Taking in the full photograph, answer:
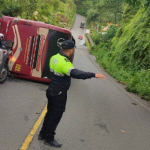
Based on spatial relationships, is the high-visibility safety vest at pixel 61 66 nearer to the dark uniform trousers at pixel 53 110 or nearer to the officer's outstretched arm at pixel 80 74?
the officer's outstretched arm at pixel 80 74

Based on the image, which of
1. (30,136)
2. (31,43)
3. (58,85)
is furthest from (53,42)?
(58,85)

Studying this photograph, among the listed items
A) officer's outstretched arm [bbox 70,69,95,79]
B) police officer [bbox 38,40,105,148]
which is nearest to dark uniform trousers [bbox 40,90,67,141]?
police officer [bbox 38,40,105,148]

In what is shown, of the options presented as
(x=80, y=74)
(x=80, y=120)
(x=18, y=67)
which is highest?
(x=80, y=74)

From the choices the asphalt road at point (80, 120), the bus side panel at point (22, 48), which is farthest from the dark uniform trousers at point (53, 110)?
the bus side panel at point (22, 48)

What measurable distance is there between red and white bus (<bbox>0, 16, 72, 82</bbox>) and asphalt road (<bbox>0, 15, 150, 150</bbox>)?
22.5 inches

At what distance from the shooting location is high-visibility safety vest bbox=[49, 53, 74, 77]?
5.63 meters

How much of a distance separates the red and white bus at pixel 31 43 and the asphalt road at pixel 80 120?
572 mm

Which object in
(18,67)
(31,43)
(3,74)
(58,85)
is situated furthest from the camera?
(18,67)

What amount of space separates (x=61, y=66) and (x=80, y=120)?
3.14 metres

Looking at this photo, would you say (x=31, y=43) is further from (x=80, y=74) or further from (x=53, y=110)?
(x=80, y=74)

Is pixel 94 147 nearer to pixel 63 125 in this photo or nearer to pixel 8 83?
pixel 63 125

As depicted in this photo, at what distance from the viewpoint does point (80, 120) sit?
848 centimetres

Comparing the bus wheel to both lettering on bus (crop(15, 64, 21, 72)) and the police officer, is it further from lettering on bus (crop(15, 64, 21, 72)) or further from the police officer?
the police officer

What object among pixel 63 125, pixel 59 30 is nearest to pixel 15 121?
pixel 63 125
